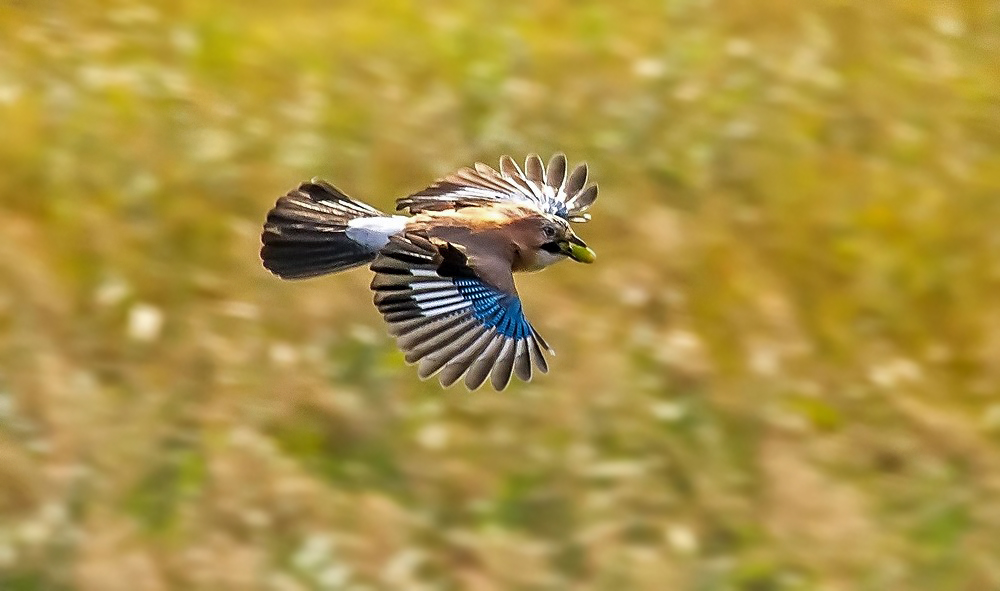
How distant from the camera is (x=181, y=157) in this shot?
7.32 metres

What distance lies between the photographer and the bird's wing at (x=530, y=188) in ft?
17.5

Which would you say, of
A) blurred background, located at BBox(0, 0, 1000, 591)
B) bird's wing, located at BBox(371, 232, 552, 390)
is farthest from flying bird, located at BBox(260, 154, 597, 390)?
blurred background, located at BBox(0, 0, 1000, 591)

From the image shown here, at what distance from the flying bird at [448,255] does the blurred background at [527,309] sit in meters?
1.59

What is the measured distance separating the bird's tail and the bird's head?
0.36 metres

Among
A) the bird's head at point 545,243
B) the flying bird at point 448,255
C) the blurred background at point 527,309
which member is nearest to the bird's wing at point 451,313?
the flying bird at point 448,255

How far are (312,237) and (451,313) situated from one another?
0.62m

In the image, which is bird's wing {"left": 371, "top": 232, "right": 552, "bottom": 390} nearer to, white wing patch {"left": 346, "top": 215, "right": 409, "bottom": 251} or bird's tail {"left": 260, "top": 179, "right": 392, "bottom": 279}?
white wing patch {"left": 346, "top": 215, "right": 409, "bottom": 251}

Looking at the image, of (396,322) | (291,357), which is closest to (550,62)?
(291,357)

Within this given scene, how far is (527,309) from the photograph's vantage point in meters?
7.04

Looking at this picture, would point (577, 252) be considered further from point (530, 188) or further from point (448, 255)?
point (530, 188)

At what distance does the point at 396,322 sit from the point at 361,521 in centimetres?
233

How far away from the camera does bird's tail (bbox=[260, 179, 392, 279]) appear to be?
15.7ft

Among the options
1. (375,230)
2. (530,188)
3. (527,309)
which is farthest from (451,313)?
(527,309)

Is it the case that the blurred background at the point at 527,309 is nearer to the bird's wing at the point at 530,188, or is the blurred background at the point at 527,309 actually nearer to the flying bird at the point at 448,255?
the bird's wing at the point at 530,188
